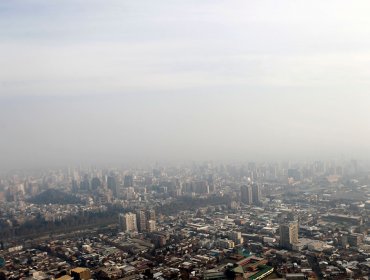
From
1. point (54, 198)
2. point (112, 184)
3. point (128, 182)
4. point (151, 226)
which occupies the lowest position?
point (151, 226)

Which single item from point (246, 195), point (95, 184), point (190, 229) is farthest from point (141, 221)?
point (95, 184)

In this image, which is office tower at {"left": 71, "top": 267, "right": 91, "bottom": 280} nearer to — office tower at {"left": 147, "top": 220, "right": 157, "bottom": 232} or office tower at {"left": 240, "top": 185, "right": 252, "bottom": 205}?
office tower at {"left": 147, "top": 220, "right": 157, "bottom": 232}

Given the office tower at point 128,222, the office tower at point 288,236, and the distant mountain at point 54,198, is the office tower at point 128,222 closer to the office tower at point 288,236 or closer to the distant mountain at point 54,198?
the office tower at point 288,236

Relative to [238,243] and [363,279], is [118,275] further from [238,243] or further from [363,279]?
[363,279]

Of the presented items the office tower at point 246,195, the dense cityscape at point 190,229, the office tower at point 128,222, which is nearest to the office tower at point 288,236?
the dense cityscape at point 190,229

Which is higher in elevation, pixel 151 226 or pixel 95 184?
pixel 95 184

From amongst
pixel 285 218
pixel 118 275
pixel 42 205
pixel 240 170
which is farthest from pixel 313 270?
pixel 240 170

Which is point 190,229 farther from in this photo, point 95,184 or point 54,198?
point 95,184

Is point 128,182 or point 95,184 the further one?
point 128,182
